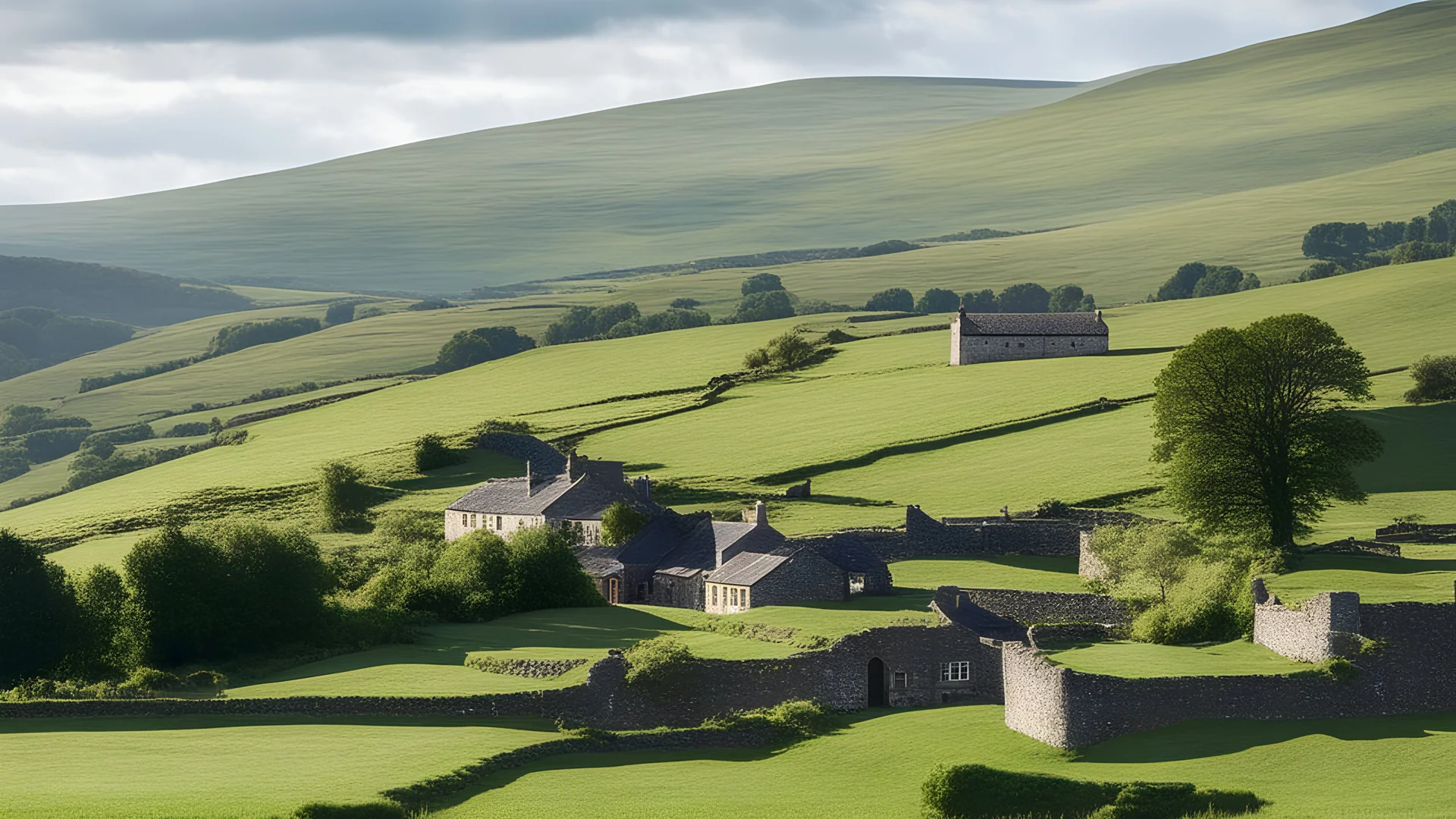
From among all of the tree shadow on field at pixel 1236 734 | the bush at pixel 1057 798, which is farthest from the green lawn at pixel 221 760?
the tree shadow on field at pixel 1236 734

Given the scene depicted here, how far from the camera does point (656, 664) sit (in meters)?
51.1

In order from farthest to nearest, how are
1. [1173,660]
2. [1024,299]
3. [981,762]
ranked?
[1024,299]
[1173,660]
[981,762]

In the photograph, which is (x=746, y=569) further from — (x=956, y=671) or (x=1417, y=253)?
(x=1417, y=253)

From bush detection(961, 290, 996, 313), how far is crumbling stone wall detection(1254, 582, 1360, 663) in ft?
446

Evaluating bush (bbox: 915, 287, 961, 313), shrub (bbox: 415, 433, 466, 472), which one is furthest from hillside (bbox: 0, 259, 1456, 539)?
bush (bbox: 915, 287, 961, 313)

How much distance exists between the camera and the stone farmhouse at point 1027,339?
123938mm

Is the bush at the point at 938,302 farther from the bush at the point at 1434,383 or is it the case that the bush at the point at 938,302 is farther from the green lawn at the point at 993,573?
the green lawn at the point at 993,573

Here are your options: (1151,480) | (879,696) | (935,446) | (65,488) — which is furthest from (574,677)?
(65,488)

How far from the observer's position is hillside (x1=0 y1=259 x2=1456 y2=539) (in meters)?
87.7

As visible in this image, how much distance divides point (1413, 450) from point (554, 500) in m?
44.0

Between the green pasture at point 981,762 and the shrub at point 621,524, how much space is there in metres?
30.1

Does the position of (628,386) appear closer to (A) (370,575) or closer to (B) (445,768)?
(A) (370,575)

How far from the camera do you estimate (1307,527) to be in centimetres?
6838

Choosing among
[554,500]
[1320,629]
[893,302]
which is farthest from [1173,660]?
[893,302]
